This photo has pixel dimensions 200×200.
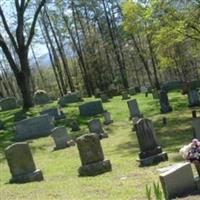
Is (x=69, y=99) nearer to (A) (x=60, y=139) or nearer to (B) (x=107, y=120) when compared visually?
(B) (x=107, y=120)

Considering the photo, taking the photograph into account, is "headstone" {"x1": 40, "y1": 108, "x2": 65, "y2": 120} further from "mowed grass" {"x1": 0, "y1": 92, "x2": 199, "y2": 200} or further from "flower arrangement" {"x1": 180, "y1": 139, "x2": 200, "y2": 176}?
"flower arrangement" {"x1": 180, "y1": 139, "x2": 200, "y2": 176}

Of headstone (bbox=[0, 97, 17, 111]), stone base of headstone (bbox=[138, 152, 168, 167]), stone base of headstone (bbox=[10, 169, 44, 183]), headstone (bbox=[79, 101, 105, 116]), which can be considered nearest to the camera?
stone base of headstone (bbox=[138, 152, 168, 167])

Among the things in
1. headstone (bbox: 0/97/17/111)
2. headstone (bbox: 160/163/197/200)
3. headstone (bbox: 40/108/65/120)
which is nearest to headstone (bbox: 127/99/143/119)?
headstone (bbox: 40/108/65/120)

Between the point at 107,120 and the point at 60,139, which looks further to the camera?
the point at 107,120

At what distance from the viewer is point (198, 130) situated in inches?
570

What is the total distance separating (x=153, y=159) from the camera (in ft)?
42.9

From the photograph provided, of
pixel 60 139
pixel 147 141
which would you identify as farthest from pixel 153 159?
pixel 60 139

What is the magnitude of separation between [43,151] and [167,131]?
496 centimetres

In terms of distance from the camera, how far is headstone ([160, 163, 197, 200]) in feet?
27.6

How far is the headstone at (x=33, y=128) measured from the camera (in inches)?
975

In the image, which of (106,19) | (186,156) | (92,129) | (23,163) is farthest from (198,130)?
(106,19)

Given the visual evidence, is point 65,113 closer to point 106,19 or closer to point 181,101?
point 181,101

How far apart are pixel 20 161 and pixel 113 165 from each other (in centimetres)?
246

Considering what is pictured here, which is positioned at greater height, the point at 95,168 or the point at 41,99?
the point at 41,99
